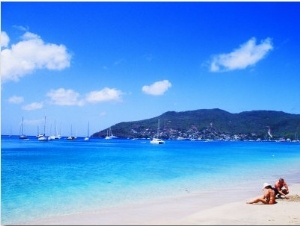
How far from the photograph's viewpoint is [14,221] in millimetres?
13750

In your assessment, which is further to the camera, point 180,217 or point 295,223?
point 180,217

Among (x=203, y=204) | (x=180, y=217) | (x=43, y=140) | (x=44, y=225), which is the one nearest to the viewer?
(x=44, y=225)

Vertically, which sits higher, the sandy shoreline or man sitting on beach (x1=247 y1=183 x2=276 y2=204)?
man sitting on beach (x1=247 y1=183 x2=276 y2=204)

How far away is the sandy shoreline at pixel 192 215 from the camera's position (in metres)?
11.9

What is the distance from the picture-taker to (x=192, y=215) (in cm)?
1330

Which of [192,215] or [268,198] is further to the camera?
[268,198]

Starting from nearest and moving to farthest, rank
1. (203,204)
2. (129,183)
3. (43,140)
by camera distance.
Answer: (203,204), (129,183), (43,140)

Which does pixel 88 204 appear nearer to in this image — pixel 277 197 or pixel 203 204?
pixel 203 204

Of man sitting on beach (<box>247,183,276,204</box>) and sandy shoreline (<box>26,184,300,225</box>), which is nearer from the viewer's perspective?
sandy shoreline (<box>26,184,300,225</box>)

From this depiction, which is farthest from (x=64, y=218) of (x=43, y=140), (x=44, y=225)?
(x=43, y=140)

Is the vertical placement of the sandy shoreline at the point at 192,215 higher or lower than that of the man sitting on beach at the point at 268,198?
lower

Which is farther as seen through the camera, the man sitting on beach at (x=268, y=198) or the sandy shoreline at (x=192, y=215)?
the man sitting on beach at (x=268, y=198)

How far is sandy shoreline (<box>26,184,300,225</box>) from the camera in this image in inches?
469

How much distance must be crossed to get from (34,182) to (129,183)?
7.21 m
